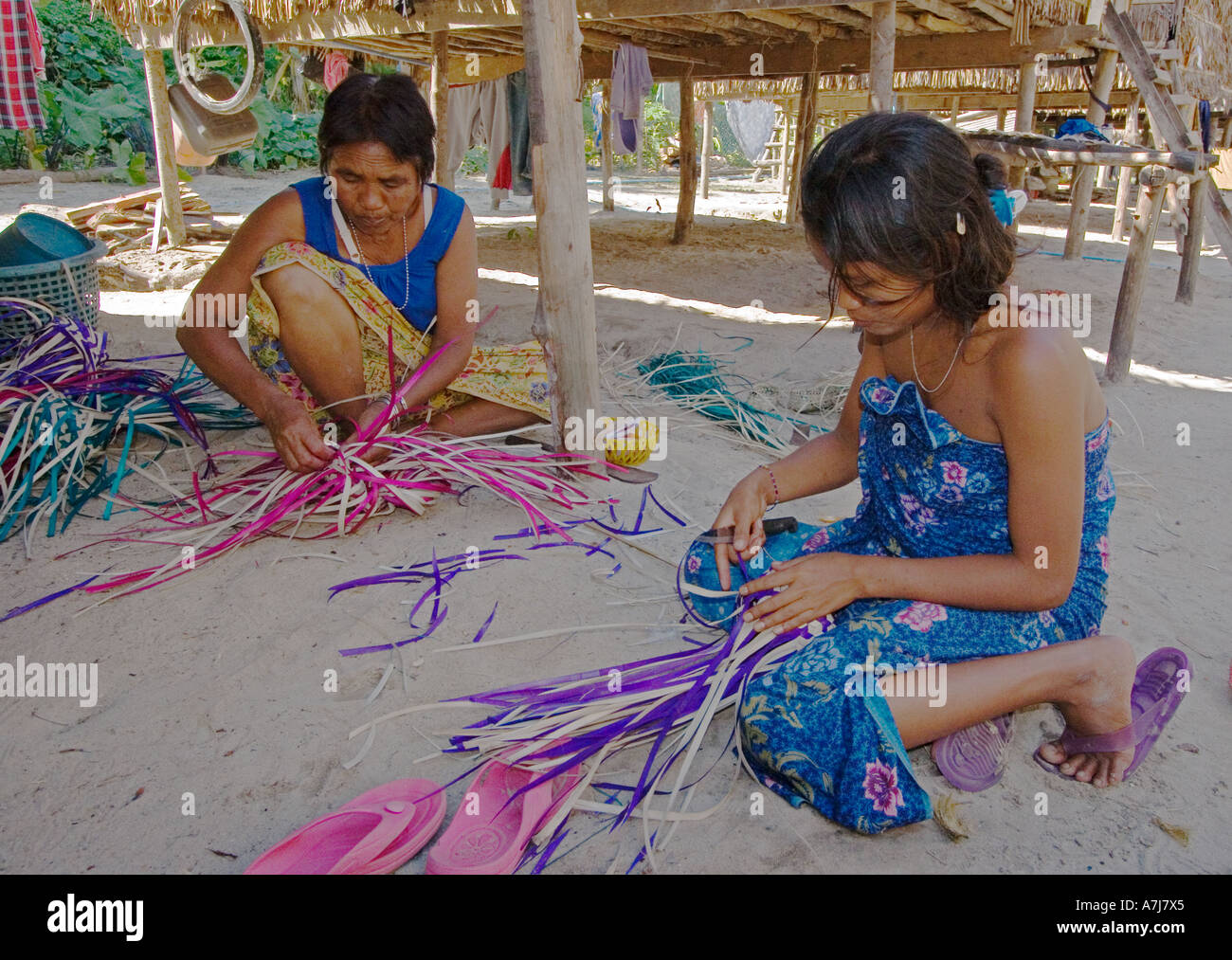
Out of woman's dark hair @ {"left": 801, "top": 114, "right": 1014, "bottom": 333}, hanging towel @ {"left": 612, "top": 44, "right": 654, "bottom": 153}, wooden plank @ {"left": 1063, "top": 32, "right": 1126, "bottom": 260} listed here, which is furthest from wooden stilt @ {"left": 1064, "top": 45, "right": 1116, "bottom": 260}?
woman's dark hair @ {"left": 801, "top": 114, "right": 1014, "bottom": 333}

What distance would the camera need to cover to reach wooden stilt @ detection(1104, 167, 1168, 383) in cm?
417

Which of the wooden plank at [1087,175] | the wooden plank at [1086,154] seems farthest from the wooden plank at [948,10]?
the wooden plank at [1086,154]

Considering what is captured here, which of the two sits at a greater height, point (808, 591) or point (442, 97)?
point (442, 97)

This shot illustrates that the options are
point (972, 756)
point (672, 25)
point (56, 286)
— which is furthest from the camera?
point (672, 25)

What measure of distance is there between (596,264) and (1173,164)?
3.92 meters

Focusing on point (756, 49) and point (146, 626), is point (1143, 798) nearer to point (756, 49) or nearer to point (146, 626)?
point (146, 626)

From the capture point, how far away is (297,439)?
2.22 m

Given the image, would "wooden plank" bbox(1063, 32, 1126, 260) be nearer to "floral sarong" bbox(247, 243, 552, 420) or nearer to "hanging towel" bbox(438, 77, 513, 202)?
"hanging towel" bbox(438, 77, 513, 202)

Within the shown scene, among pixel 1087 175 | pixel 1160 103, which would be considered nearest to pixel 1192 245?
pixel 1087 175

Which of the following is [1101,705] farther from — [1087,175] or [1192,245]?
[1087,175]

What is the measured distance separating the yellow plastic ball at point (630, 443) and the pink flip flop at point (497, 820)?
1.33 m

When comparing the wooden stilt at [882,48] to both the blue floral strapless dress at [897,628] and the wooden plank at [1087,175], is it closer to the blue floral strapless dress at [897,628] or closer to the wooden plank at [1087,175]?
the wooden plank at [1087,175]

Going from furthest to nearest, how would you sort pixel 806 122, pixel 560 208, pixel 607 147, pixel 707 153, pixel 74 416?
pixel 707 153, pixel 607 147, pixel 806 122, pixel 74 416, pixel 560 208

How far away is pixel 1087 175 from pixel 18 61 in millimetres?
7385
